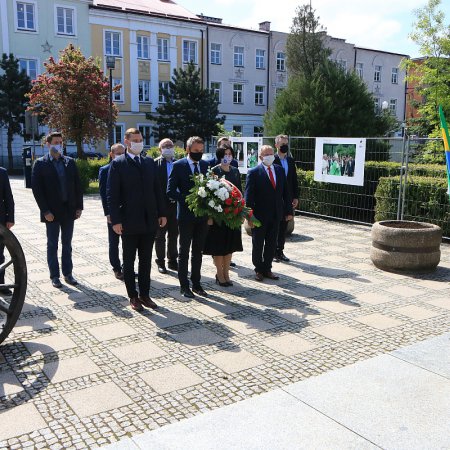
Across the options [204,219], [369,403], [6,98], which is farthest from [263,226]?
[6,98]

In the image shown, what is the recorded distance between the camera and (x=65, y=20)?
123 feet

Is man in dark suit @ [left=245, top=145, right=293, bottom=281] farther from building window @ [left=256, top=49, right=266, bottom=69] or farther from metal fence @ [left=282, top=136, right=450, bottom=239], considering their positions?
building window @ [left=256, top=49, right=266, bottom=69]

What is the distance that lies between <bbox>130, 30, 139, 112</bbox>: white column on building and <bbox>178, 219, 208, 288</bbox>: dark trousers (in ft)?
119

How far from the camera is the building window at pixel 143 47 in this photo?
40.2 m

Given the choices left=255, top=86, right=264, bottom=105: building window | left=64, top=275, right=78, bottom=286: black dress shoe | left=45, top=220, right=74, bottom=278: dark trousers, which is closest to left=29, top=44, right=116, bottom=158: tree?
left=45, top=220, right=74, bottom=278: dark trousers

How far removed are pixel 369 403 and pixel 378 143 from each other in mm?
9328

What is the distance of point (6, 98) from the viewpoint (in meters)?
34.8

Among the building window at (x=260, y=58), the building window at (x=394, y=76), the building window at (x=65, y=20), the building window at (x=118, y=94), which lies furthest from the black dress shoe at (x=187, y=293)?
the building window at (x=394, y=76)

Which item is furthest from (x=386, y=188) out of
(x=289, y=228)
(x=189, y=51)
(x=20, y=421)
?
(x=189, y=51)

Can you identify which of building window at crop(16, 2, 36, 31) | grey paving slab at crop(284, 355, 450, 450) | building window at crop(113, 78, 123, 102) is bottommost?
grey paving slab at crop(284, 355, 450, 450)

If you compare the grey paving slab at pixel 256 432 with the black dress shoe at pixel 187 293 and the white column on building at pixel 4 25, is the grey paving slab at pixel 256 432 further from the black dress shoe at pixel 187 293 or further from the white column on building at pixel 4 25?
the white column on building at pixel 4 25

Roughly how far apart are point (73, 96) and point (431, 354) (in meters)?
23.7

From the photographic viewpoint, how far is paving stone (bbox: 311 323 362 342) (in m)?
4.82

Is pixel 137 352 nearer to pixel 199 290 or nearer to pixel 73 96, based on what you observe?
pixel 199 290
